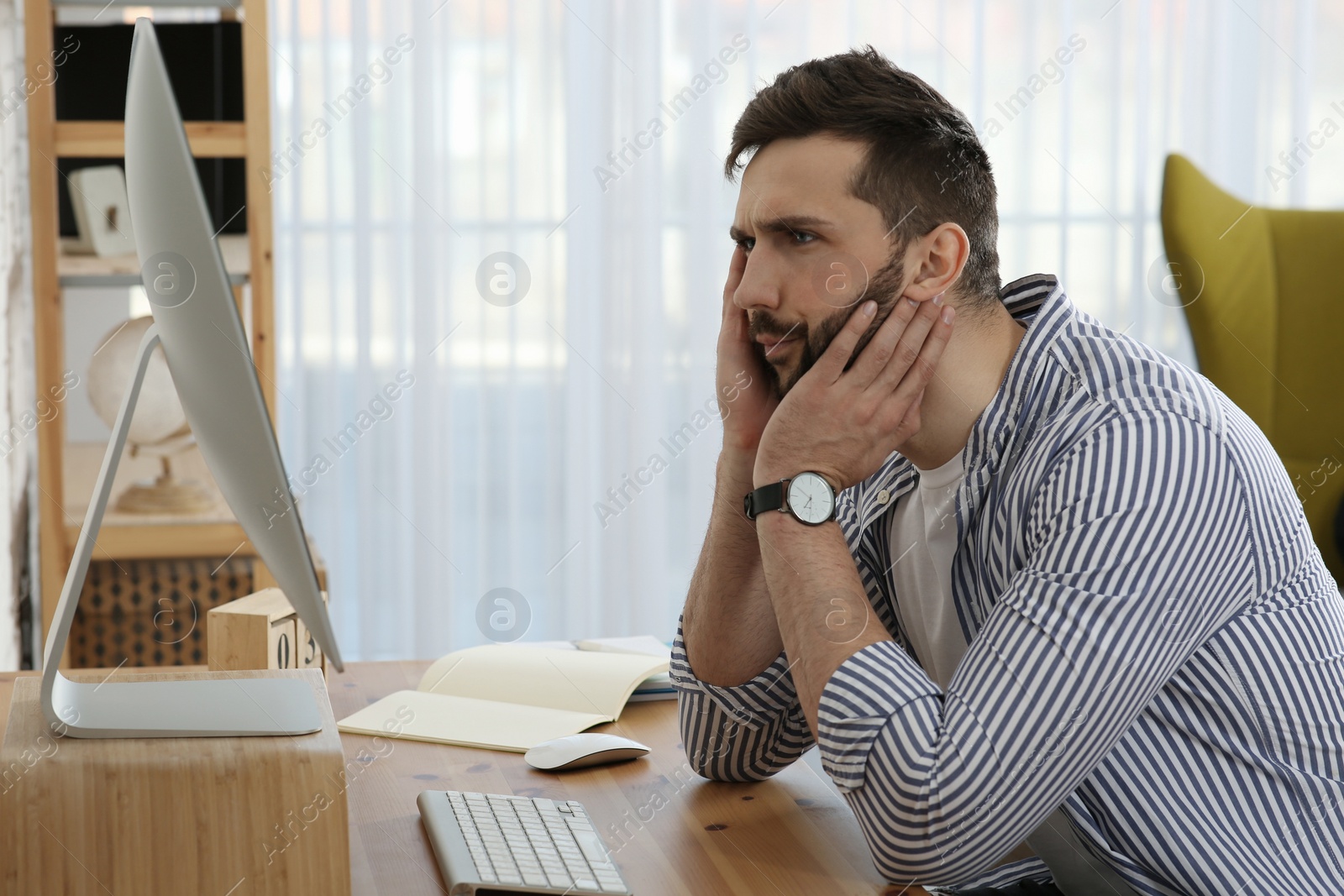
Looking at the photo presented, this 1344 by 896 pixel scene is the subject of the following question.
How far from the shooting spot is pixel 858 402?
1.08m

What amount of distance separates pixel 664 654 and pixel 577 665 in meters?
0.15

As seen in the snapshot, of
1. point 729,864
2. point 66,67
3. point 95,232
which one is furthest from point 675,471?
point 729,864

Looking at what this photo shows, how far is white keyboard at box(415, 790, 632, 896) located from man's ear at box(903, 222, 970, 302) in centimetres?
54

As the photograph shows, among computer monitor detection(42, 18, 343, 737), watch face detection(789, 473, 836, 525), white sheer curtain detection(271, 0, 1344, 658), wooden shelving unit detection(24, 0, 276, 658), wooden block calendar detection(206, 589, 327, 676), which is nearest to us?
computer monitor detection(42, 18, 343, 737)

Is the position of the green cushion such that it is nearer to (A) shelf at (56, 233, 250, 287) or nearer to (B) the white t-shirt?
(B) the white t-shirt

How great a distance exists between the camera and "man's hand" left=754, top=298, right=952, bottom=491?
1079 mm

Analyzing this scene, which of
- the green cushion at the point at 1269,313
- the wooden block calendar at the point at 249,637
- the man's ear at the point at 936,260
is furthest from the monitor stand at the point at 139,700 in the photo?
the green cushion at the point at 1269,313

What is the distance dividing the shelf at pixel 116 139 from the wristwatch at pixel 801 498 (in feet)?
5.74

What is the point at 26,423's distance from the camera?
261 centimetres

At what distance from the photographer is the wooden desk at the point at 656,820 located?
0.87 metres

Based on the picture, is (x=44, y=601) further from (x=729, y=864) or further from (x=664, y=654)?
(x=729, y=864)

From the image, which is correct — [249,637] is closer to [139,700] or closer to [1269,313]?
[139,700]

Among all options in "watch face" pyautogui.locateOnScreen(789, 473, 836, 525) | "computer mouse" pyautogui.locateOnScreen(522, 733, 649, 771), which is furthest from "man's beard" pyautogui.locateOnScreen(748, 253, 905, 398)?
"computer mouse" pyautogui.locateOnScreen(522, 733, 649, 771)

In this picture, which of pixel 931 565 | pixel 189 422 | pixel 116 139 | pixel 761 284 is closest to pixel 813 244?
pixel 761 284
